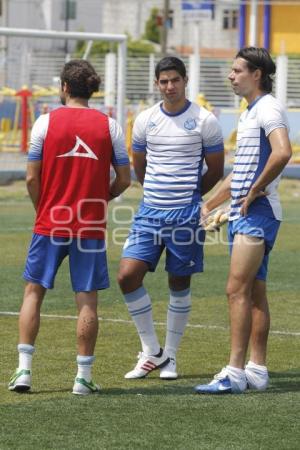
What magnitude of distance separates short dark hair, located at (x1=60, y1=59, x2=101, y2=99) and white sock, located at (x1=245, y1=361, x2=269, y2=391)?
2.01m

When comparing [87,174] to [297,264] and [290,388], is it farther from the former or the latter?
[297,264]

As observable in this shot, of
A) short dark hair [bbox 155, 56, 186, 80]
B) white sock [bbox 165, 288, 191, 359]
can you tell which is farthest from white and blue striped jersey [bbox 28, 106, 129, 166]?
white sock [bbox 165, 288, 191, 359]

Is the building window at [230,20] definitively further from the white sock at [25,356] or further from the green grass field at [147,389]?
the white sock at [25,356]

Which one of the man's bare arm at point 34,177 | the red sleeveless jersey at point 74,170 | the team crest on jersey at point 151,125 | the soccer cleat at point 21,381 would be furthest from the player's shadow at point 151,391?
the team crest on jersey at point 151,125

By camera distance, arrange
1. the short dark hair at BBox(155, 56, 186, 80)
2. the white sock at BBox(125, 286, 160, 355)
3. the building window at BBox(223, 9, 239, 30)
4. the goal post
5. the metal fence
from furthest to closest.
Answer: the building window at BBox(223, 9, 239, 30), the metal fence, the goal post, the white sock at BBox(125, 286, 160, 355), the short dark hair at BBox(155, 56, 186, 80)

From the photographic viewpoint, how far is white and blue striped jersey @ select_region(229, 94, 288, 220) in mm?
8031

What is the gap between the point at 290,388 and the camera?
8.36 metres

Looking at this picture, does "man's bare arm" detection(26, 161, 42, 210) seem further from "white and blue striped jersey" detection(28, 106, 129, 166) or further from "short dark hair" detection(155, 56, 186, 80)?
"short dark hair" detection(155, 56, 186, 80)

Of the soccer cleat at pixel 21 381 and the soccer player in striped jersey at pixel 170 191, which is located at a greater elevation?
the soccer player in striped jersey at pixel 170 191

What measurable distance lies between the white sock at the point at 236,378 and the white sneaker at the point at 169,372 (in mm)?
684

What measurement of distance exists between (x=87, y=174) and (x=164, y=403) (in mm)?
1444

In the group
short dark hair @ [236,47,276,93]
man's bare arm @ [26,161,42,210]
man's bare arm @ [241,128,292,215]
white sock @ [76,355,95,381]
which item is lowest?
white sock @ [76,355,95,381]

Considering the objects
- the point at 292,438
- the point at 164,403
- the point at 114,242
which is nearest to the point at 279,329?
the point at 164,403

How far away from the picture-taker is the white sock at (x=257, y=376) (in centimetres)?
834
